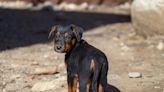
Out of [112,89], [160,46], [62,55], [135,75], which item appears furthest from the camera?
[160,46]

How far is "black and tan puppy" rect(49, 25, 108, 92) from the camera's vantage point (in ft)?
17.1

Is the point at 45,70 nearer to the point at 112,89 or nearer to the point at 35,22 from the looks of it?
the point at 112,89

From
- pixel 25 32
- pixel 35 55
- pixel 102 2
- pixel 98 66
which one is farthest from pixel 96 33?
pixel 98 66

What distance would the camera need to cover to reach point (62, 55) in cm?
838

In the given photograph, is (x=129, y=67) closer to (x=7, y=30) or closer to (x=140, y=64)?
(x=140, y=64)

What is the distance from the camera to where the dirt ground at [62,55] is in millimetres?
6719

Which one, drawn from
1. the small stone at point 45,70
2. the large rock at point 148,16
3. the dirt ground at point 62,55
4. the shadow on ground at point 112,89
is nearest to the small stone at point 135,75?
the dirt ground at point 62,55

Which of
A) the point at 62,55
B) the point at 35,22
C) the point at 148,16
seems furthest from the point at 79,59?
the point at 35,22

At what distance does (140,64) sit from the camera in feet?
25.6

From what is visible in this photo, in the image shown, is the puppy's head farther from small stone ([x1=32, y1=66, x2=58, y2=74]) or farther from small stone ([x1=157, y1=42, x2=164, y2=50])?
small stone ([x1=157, y1=42, x2=164, y2=50])

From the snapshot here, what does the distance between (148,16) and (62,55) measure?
1868mm

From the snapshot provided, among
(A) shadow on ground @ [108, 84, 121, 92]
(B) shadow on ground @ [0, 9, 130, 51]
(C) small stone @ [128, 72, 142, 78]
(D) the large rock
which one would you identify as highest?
(D) the large rock

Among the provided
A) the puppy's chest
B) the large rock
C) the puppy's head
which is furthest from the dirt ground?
the puppy's head

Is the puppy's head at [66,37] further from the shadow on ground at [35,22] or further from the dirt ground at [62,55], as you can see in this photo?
the shadow on ground at [35,22]
